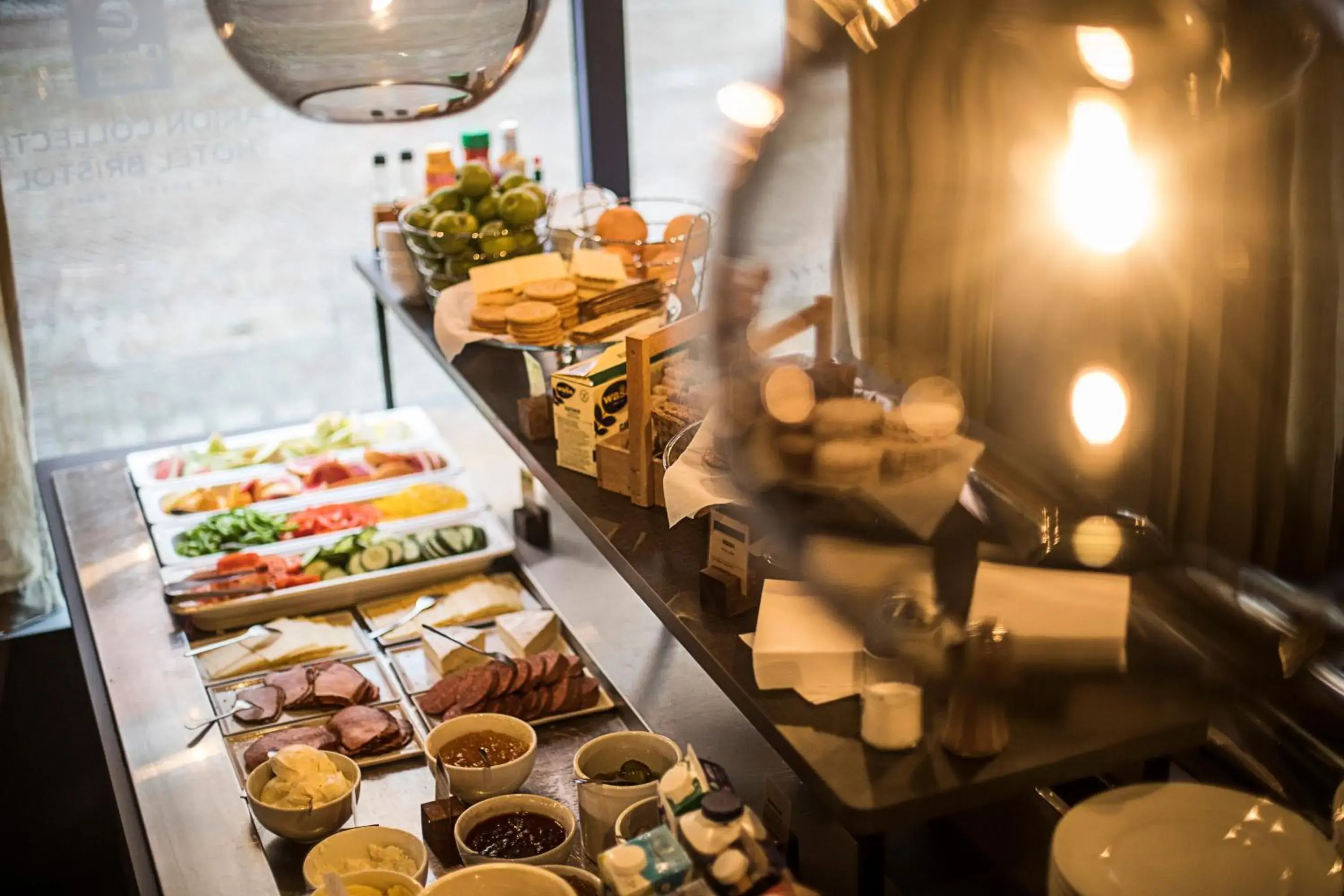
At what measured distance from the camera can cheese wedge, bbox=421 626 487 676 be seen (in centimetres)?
173

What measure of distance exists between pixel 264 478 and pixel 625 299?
3.08ft

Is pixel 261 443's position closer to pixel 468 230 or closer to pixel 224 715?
pixel 468 230

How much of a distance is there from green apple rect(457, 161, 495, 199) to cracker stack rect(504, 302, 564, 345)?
0.37 metres

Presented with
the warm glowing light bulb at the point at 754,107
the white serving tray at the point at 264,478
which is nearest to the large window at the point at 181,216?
the white serving tray at the point at 264,478

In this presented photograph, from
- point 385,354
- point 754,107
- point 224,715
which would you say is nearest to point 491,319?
point 224,715

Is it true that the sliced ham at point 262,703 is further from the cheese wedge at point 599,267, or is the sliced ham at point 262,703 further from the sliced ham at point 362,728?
the cheese wedge at point 599,267

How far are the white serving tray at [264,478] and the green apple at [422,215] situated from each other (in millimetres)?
485

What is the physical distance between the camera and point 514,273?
6.30 ft

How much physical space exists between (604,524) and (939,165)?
3.67 feet

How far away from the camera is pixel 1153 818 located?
2.58 feet

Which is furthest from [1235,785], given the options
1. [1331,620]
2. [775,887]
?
[1331,620]

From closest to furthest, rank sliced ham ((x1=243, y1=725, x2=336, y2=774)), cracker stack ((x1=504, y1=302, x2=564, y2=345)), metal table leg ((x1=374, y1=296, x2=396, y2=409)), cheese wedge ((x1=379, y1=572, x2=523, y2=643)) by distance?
sliced ham ((x1=243, y1=725, x2=336, y2=774)) < cracker stack ((x1=504, y1=302, x2=564, y2=345)) < cheese wedge ((x1=379, y1=572, x2=523, y2=643)) < metal table leg ((x1=374, y1=296, x2=396, y2=409))

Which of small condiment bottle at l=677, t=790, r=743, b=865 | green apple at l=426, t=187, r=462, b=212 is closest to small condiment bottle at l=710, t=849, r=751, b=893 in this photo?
small condiment bottle at l=677, t=790, r=743, b=865

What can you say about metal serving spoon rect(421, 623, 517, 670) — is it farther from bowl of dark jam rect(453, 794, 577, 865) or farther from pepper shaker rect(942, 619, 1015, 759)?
pepper shaker rect(942, 619, 1015, 759)
